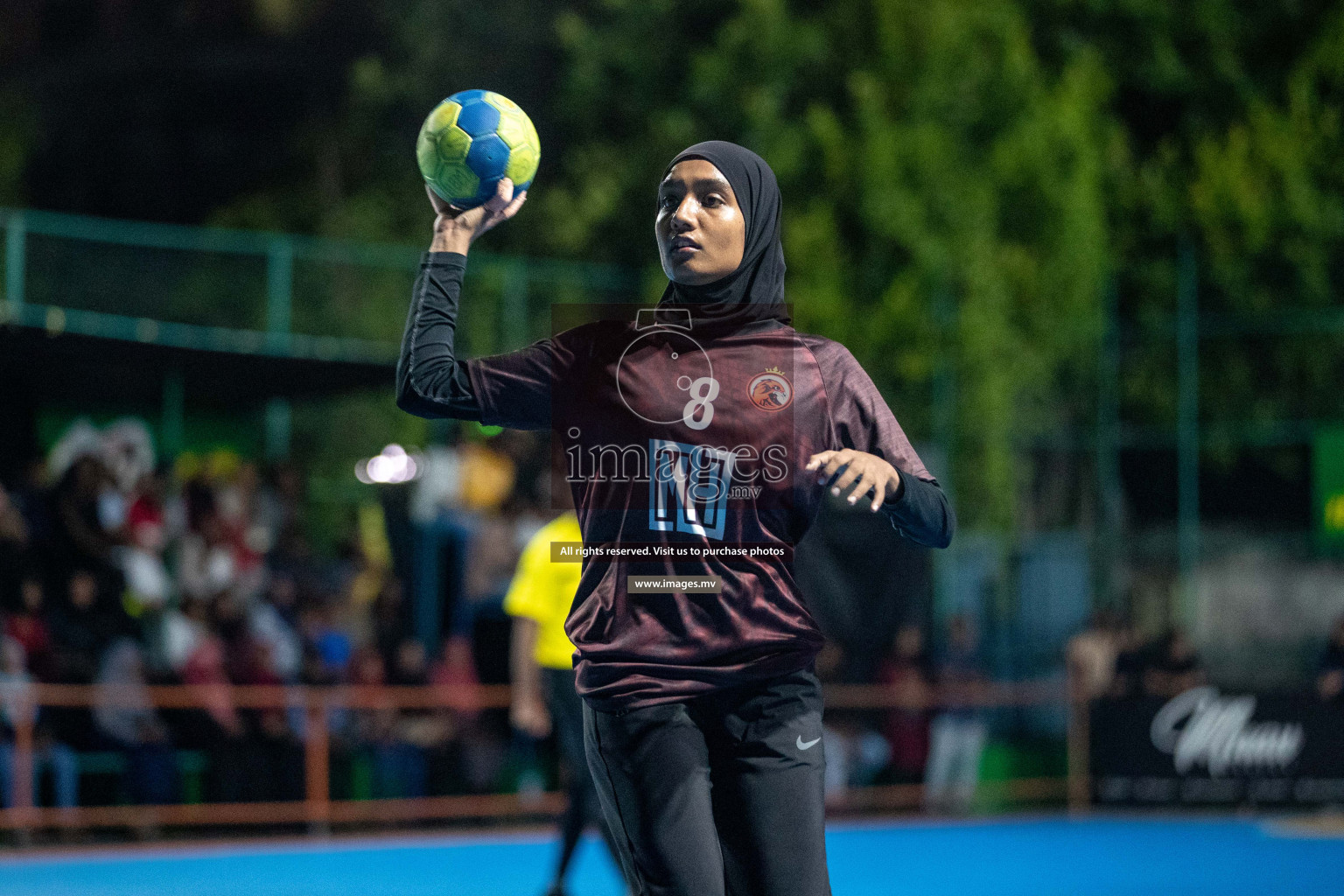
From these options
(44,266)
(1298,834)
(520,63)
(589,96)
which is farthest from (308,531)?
(520,63)

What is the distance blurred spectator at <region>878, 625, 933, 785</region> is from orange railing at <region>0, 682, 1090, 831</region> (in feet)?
0.98

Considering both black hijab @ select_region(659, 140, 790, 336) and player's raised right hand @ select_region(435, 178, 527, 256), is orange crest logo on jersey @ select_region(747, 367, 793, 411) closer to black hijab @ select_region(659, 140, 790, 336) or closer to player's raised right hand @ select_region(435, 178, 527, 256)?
black hijab @ select_region(659, 140, 790, 336)

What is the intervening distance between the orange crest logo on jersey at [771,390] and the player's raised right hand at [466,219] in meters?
0.67

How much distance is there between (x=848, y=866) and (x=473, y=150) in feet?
28.8

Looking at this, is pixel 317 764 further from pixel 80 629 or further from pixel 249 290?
pixel 249 290

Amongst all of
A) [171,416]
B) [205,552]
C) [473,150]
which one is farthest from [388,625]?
[473,150]

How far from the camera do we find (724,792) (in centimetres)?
A: 381

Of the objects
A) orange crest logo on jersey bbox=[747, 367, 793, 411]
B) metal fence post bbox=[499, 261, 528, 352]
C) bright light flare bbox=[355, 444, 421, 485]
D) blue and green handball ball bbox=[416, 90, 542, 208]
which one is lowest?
bright light flare bbox=[355, 444, 421, 485]

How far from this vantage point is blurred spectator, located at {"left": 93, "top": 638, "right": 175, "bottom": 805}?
40.9ft

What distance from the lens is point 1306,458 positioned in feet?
80.9

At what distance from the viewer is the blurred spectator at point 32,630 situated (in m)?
12.3

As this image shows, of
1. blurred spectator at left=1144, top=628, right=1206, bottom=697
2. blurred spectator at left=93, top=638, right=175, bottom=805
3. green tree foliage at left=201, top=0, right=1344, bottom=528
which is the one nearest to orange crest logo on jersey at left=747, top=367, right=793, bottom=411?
blurred spectator at left=93, top=638, right=175, bottom=805

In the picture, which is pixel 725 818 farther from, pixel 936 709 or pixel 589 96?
pixel 589 96

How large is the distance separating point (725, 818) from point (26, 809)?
942cm
